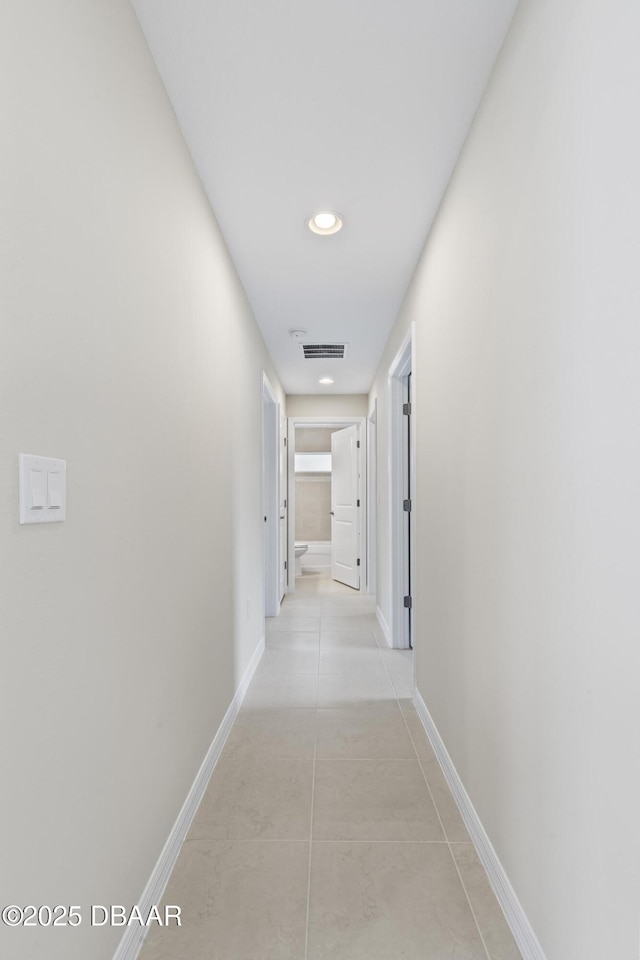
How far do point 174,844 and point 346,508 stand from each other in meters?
5.00

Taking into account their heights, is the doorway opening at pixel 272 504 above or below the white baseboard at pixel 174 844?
above

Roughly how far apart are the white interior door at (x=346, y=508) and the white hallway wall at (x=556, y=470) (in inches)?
171

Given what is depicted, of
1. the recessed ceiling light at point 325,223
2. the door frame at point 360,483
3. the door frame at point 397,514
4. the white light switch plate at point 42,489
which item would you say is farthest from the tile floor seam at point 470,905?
the door frame at point 360,483

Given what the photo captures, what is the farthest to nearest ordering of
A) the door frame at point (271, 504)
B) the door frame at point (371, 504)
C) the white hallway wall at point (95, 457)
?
1. the door frame at point (371, 504)
2. the door frame at point (271, 504)
3. the white hallway wall at point (95, 457)

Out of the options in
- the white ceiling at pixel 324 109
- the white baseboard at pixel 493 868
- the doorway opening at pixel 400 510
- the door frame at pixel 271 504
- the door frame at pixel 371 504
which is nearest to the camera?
the white baseboard at pixel 493 868

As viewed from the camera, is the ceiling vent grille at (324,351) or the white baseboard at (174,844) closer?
the white baseboard at (174,844)

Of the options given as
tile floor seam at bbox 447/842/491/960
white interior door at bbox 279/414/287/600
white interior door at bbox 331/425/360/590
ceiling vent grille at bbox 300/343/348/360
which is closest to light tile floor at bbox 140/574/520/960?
tile floor seam at bbox 447/842/491/960

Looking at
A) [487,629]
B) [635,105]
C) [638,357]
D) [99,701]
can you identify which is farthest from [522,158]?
[99,701]

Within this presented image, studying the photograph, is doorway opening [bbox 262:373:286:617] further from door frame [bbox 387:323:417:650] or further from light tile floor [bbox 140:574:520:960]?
light tile floor [bbox 140:574:520:960]

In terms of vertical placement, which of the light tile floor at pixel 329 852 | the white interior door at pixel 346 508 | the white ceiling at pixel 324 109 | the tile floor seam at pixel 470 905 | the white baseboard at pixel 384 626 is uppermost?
the white ceiling at pixel 324 109

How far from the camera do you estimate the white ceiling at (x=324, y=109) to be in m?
1.37

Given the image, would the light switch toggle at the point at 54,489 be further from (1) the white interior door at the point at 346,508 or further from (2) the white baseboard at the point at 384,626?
(1) the white interior door at the point at 346,508

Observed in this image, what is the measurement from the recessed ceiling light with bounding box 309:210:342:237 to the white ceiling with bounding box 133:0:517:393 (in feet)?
0.13

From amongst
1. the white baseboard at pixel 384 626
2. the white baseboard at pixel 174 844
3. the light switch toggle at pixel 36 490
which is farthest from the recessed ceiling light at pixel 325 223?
the white baseboard at pixel 384 626
